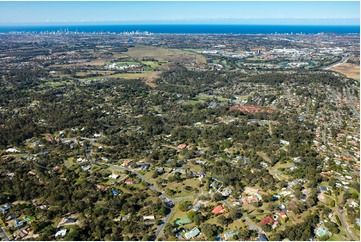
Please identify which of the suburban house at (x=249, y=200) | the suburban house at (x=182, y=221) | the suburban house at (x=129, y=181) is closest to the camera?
the suburban house at (x=182, y=221)

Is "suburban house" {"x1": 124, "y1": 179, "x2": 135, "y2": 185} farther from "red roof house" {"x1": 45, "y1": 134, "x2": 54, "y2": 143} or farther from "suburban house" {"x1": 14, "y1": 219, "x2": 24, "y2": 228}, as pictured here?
"red roof house" {"x1": 45, "y1": 134, "x2": 54, "y2": 143}

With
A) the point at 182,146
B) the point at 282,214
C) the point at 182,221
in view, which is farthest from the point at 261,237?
the point at 182,146

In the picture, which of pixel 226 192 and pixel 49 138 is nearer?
pixel 226 192

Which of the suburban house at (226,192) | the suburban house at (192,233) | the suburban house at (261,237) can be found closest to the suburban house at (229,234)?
the suburban house at (261,237)

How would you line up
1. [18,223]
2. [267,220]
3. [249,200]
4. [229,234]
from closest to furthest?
[229,234]
[18,223]
[267,220]
[249,200]

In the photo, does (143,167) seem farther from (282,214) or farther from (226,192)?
(282,214)

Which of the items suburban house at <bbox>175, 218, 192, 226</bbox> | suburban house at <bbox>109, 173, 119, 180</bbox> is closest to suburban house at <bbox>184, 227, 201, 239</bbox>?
suburban house at <bbox>175, 218, 192, 226</bbox>

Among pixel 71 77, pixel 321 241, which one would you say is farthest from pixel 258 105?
pixel 71 77

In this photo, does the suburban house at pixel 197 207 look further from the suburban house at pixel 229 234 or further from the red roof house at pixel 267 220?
the red roof house at pixel 267 220

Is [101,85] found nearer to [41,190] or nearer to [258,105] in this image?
[258,105]
